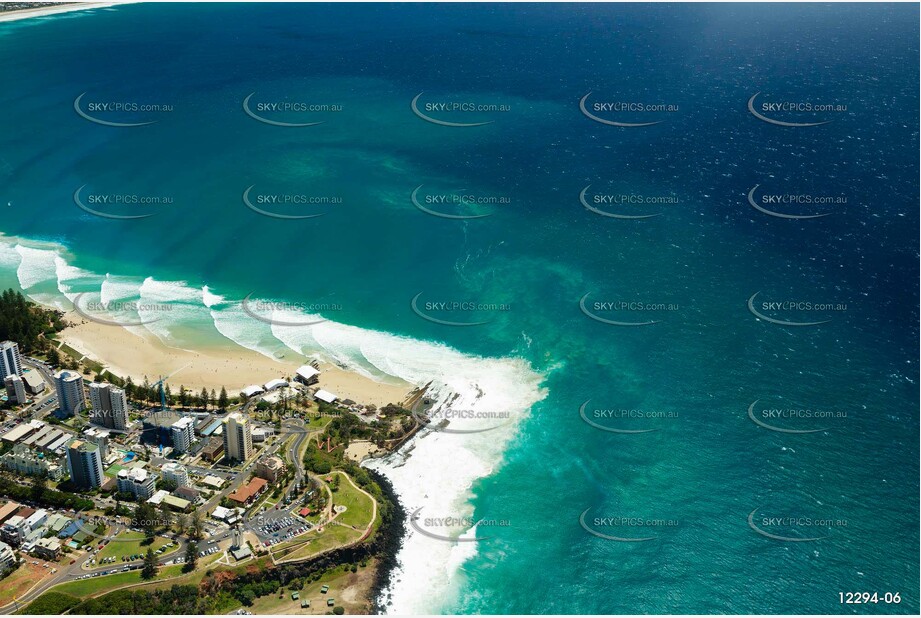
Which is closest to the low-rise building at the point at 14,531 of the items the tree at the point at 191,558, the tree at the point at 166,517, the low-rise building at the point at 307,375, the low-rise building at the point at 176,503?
the tree at the point at 166,517

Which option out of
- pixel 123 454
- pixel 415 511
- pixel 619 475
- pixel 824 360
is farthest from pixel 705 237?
pixel 123 454

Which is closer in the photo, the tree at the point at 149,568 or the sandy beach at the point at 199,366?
the tree at the point at 149,568

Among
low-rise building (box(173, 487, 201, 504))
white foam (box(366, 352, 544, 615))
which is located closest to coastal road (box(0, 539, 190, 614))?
low-rise building (box(173, 487, 201, 504))

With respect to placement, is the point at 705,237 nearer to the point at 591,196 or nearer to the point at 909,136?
the point at 591,196

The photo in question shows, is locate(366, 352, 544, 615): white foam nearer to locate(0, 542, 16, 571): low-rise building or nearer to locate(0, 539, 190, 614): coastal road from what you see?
locate(0, 539, 190, 614): coastal road

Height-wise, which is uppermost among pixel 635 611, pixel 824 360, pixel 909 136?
pixel 909 136

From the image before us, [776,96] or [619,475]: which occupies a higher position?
[776,96]

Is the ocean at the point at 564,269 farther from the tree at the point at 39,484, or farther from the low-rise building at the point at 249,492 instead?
the tree at the point at 39,484
